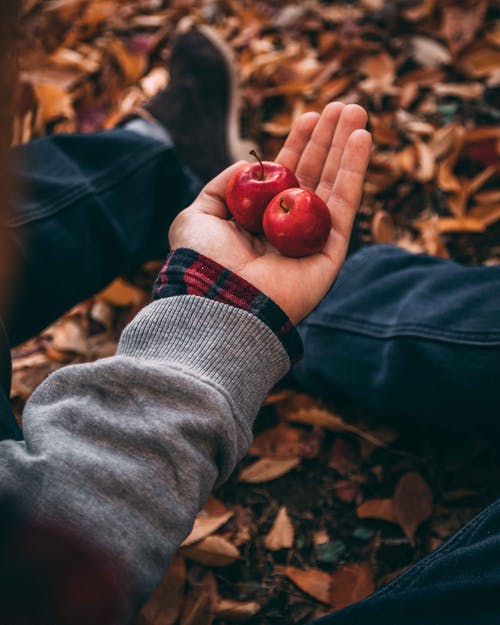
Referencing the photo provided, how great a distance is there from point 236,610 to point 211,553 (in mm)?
153

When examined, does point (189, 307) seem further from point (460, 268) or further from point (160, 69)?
point (160, 69)

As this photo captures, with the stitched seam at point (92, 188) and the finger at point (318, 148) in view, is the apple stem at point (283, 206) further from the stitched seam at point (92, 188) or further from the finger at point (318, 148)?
the stitched seam at point (92, 188)

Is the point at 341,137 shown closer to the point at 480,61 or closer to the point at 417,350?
the point at 417,350

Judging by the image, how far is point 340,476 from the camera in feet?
5.57

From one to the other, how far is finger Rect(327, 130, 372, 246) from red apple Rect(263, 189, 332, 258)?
7cm

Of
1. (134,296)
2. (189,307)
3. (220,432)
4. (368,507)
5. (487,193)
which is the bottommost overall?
(368,507)

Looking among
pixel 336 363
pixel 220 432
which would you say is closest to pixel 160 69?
pixel 336 363

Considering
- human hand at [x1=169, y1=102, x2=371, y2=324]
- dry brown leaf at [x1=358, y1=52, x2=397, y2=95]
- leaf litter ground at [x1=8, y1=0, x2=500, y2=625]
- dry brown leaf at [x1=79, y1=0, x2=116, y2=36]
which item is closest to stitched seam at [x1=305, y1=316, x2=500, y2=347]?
human hand at [x1=169, y1=102, x2=371, y2=324]

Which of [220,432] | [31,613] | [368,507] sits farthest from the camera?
[368,507]

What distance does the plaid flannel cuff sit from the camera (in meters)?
1.13

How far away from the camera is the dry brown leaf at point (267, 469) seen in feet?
5.60

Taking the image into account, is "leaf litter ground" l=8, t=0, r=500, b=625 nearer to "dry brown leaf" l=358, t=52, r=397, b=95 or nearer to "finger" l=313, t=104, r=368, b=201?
"dry brown leaf" l=358, t=52, r=397, b=95

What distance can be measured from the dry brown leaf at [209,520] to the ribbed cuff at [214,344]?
66cm

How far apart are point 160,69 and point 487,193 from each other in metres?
1.75
